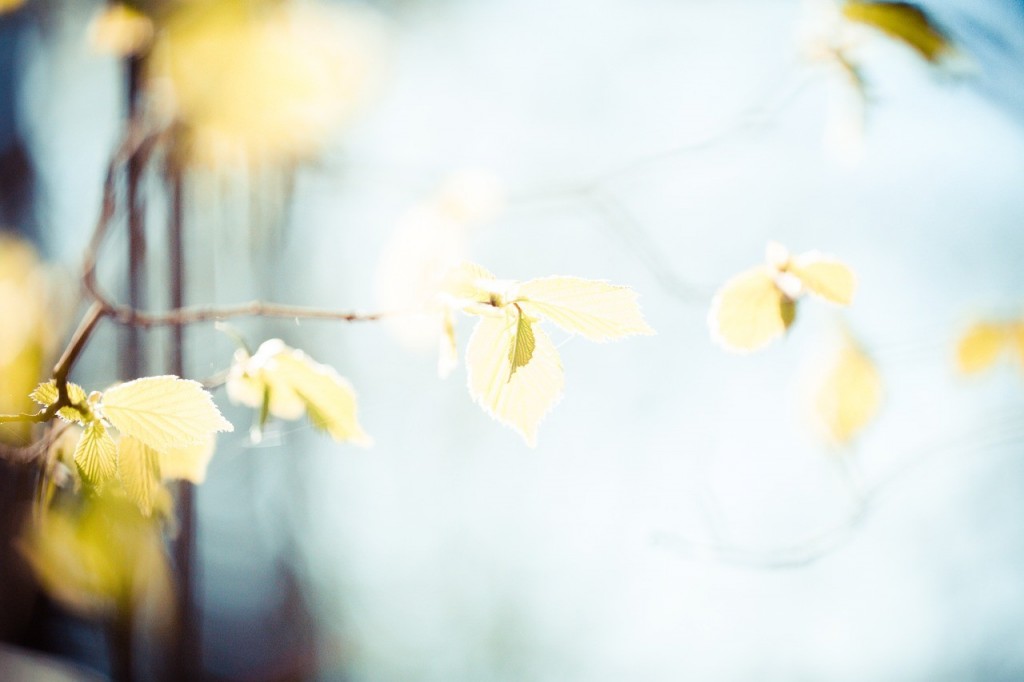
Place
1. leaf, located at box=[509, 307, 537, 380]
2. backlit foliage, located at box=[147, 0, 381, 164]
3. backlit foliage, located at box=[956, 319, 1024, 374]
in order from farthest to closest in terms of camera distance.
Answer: backlit foliage, located at box=[956, 319, 1024, 374] < backlit foliage, located at box=[147, 0, 381, 164] < leaf, located at box=[509, 307, 537, 380]

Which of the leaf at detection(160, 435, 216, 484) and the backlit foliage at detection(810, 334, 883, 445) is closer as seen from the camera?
the leaf at detection(160, 435, 216, 484)

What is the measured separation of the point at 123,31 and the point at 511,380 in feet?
2.09

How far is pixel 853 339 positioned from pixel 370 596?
1.89m

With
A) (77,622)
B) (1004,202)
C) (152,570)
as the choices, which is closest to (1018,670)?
(1004,202)

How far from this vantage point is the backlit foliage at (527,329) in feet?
0.83

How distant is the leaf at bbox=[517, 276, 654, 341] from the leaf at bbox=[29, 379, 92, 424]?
0.70 feet

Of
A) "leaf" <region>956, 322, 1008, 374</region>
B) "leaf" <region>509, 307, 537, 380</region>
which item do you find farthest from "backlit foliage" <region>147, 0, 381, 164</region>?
"leaf" <region>956, 322, 1008, 374</region>

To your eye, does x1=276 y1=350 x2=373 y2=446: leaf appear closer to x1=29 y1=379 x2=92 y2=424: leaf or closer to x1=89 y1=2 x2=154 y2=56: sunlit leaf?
x1=29 y1=379 x2=92 y2=424: leaf

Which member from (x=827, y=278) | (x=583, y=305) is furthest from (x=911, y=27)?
(x=583, y=305)

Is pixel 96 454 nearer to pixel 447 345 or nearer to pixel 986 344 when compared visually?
pixel 447 345

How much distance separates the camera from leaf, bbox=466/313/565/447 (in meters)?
0.26

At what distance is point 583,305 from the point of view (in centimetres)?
26

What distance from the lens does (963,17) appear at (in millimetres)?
569

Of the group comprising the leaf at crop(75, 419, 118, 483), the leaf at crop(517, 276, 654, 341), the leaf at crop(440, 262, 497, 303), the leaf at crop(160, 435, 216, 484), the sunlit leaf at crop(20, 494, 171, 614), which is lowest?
the sunlit leaf at crop(20, 494, 171, 614)
